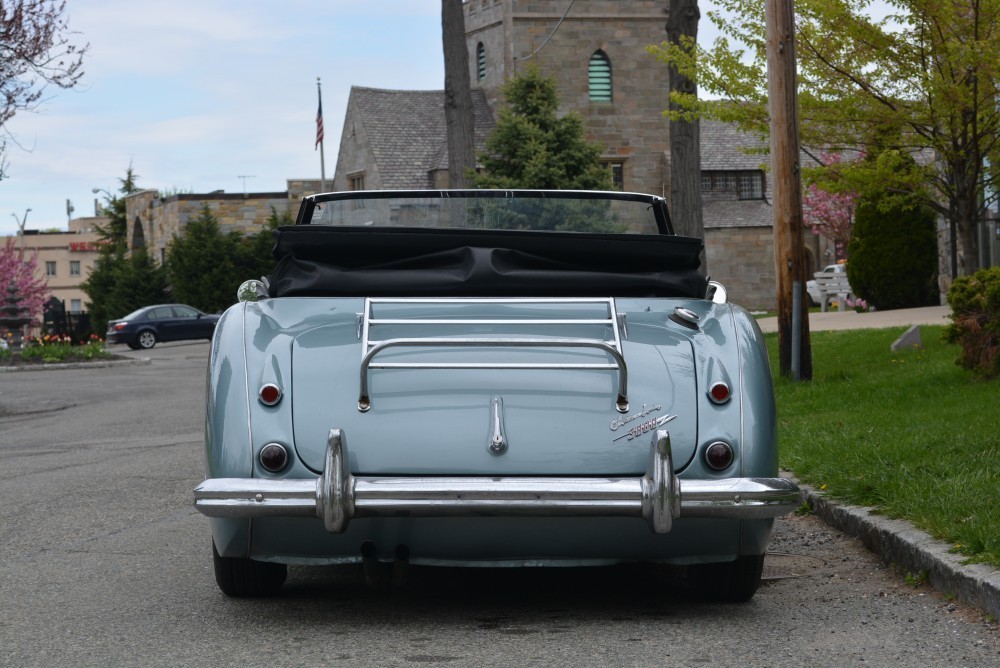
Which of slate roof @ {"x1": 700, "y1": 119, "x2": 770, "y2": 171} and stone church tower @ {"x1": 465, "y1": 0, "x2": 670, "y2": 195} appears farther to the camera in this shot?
slate roof @ {"x1": 700, "y1": 119, "x2": 770, "y2": 171}

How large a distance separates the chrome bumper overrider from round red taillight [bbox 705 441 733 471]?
12cm

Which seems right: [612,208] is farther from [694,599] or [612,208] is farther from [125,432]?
[125,432]

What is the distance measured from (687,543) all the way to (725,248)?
166 feet

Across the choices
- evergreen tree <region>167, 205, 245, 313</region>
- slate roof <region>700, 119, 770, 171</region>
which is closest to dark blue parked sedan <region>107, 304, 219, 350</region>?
evergreen tree <region>167, 205, 245, 313</region>

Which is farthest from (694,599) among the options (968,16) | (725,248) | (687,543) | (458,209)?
(725,248)

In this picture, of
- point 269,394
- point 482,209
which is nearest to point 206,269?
point 482,209

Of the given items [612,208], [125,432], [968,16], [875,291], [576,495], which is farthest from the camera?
[875,291]

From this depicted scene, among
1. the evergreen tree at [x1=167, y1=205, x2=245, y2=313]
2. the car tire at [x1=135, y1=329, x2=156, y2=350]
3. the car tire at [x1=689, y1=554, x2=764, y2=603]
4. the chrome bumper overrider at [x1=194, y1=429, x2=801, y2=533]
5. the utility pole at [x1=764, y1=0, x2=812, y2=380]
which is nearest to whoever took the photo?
the chrome bumper overrider at [x1=194, y1=429, x2=801, y2=533]

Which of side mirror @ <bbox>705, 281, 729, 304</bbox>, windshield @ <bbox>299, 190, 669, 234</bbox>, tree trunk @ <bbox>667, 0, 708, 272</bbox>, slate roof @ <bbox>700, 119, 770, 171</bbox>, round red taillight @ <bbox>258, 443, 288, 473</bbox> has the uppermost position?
slate roof @ <bbox>700, 119, 770, 171</bbox>

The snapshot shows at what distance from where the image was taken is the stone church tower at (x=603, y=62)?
51.1m

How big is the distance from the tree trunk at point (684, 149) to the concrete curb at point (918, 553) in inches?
470

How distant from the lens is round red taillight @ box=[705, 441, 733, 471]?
4465mm

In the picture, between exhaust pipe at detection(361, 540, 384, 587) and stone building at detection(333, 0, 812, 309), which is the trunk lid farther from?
stone building at detection(333, 0, 812, 309)

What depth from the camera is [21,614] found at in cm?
500
